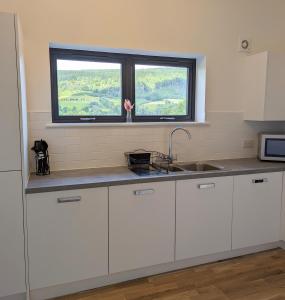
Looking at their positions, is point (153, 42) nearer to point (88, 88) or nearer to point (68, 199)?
point (88, 88)

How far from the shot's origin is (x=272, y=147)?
119 inches

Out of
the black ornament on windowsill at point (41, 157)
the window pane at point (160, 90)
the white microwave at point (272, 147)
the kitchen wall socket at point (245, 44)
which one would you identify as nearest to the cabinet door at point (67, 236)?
the black ornament on windowsill at point (41, 157)

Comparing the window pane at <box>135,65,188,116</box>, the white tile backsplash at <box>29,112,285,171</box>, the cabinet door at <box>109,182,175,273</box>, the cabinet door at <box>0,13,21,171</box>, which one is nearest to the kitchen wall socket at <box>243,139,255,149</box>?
the white tile backsplash at <box>29,112,285,171</box>

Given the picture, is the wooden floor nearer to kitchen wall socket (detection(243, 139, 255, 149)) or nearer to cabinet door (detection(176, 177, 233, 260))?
cabinet door (detection(176, 177, 233, 260))

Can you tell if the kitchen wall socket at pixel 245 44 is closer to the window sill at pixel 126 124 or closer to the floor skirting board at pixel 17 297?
the window sill at pixel 126 124

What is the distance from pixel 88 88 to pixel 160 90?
0.76 m

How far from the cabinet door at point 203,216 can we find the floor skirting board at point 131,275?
97 millimetres

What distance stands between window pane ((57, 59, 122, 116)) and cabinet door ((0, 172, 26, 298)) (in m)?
0.99

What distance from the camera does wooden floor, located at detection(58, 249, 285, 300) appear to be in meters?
2.13

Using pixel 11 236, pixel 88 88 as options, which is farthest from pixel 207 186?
pixel 11 236

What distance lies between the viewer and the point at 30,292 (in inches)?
A: 80.6

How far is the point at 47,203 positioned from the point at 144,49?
1661mm

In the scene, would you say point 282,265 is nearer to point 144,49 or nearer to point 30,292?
point 30,292

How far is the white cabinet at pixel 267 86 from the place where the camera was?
2871 millimetres
